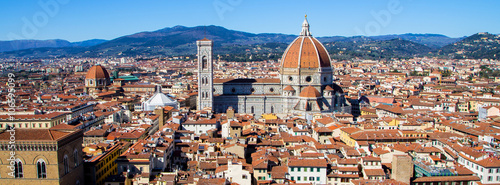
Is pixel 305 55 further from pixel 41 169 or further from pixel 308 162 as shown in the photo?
pixel 41 169

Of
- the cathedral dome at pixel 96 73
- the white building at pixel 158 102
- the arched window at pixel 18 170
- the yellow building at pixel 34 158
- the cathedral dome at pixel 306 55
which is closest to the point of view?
the yellow building at pixel 34 158

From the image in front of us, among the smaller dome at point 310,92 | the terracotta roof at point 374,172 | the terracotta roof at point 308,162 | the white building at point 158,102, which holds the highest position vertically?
the smaller dome at point 310,92

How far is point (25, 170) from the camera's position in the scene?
82.7 ft

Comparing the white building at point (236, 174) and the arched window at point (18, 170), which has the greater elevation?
the arched window at point (18, 170)

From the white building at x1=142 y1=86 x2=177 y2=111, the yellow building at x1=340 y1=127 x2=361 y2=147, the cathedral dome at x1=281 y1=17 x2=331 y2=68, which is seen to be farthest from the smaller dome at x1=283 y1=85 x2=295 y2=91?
the yellow building at x1=340 y1=127 x2=361 y2=147

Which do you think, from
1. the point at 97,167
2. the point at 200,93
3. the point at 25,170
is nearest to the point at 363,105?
the point at 200,93

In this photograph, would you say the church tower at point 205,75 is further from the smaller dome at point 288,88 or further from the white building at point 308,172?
the white building at point 308,172

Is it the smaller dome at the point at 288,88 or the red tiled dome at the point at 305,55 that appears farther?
the red tiled dome at the point at 305,55

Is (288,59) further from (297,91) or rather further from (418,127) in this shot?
(418,127)

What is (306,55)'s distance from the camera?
184ft

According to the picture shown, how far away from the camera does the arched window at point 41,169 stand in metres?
25.1

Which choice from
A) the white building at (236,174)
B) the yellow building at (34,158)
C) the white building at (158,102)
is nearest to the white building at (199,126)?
the white building at (236,174)

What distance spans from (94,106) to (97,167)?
1215 inches

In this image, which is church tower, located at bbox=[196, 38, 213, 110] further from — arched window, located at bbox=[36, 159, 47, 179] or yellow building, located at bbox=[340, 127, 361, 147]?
arched window, located at bbox=[36, 159, 47, 179]
